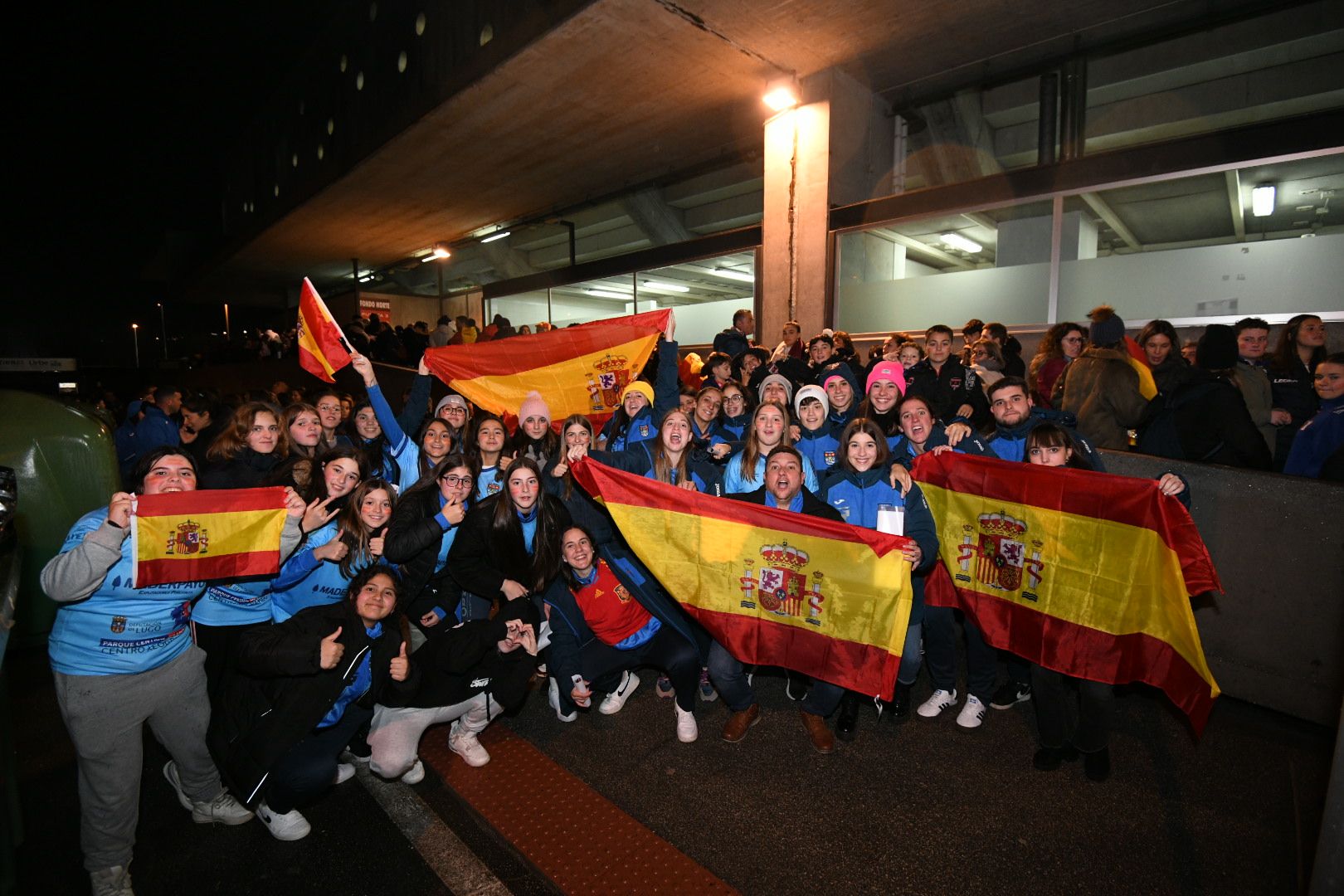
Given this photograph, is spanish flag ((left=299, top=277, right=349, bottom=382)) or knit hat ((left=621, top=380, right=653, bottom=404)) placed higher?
spanish flag ((left=299, top=277, right=349, bottom=382))

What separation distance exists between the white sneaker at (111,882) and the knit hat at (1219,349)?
24.2 ft

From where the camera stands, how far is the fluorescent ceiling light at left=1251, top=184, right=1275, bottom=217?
318 inches

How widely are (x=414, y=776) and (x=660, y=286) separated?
39.9ft

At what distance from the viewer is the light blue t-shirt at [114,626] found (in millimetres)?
3057

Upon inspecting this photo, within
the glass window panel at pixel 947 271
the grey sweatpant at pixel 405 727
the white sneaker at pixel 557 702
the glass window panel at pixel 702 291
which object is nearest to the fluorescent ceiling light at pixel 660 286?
the glass window panel at pixel 702 291

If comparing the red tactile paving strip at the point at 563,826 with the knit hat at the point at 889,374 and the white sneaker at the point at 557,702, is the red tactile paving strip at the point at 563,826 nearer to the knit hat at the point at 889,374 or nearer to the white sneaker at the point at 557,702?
the white sneaker at the point at 557,702

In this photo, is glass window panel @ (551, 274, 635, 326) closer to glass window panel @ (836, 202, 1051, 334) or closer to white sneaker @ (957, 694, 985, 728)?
glass window panel @ (836, 202, 1051, 334)

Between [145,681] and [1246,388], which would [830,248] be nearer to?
[1246,388]

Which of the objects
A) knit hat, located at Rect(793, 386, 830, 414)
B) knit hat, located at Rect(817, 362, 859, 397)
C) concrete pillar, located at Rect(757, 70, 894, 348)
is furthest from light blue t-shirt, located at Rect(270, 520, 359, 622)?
concrete pillar, located at Rect(757, 70, 894, 348)

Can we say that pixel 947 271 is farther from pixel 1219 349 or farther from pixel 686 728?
pixel 686 728

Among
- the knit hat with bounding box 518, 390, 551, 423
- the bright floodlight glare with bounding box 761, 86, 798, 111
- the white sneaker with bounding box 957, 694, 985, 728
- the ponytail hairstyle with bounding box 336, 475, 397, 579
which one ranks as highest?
the bright floodlight glare with bounding box 761, 86, 798, 111

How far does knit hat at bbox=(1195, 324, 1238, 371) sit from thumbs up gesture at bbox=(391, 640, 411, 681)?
6.01m

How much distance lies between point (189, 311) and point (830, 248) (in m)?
67.7

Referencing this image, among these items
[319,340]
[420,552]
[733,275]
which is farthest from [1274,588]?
[733,275]
